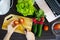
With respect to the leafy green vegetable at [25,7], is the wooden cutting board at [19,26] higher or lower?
lower

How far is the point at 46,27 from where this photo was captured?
1057mm

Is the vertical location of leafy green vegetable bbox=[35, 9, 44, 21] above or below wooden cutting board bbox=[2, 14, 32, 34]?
above

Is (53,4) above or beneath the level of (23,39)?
Answer: above

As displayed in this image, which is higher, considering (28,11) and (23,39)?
(28,11)

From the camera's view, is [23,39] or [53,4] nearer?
[23,39]

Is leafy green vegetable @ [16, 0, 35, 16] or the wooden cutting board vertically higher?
leafy green vegetable @ [16, 0, 35, 16]

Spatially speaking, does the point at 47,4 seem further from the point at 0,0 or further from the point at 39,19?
the point at 0,0

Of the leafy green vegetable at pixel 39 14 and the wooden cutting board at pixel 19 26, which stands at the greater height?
the leafy green vegetable at pixel 39 14

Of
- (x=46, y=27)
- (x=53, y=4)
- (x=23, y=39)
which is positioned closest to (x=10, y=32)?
(x=23, y=39)

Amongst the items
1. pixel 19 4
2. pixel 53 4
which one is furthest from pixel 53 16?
pixel 19 4

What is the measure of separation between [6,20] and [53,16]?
0.83 ft

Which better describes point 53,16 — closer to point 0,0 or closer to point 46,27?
point 46,27

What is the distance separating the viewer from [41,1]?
1.18m

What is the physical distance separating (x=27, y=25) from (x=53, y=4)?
19cm
